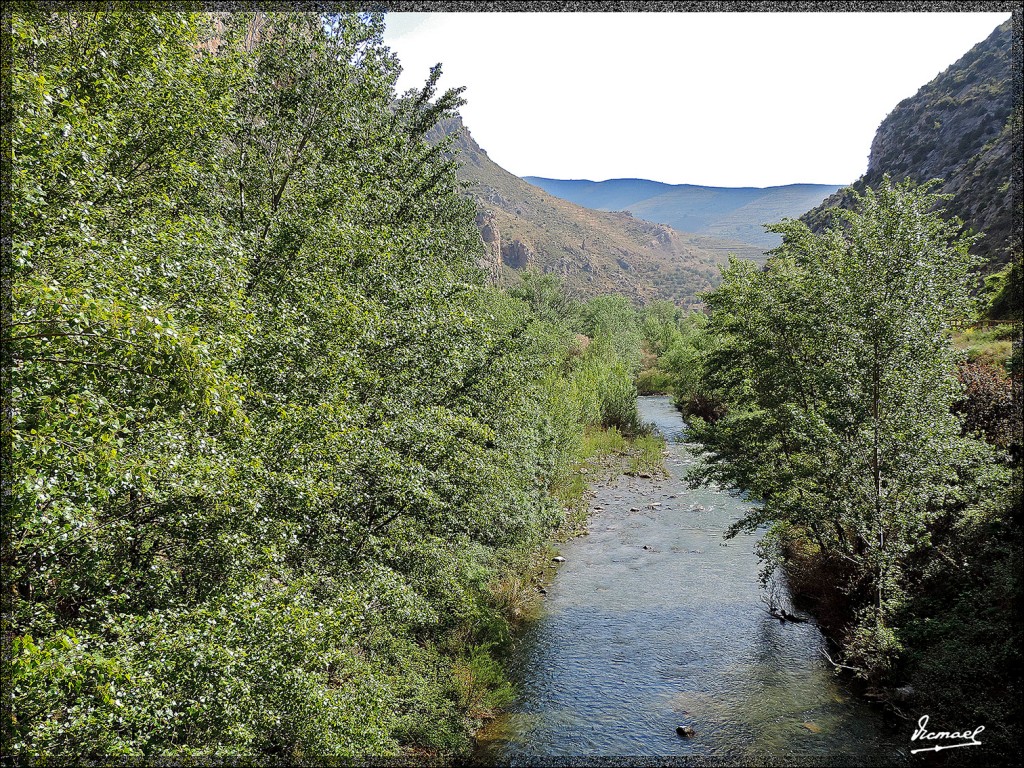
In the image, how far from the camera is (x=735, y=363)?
21203 mm

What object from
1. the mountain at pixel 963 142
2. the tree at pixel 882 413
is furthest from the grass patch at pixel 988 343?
the mountain at pixel 963 142

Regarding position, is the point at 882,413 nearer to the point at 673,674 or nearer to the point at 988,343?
the point at 673,674

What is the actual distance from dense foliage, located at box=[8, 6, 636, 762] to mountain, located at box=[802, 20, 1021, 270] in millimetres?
53622

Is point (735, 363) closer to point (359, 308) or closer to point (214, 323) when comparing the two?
point (359, 308)

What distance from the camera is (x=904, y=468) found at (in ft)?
45.3

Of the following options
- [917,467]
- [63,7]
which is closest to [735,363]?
[917,467]

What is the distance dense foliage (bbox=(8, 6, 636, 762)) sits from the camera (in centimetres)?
559

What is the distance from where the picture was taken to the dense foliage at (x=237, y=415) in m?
5.59

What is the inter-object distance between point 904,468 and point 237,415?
1478 cm

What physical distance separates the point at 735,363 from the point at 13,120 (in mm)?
20443

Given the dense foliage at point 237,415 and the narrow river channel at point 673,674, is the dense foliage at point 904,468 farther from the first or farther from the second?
the dense foliage at point 237,415

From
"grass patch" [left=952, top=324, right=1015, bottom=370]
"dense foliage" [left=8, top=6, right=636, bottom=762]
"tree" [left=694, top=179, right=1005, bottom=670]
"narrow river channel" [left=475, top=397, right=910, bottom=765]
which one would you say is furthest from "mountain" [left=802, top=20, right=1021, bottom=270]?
"dense foliage" [left=8, top=6, right=636, bottom=762]

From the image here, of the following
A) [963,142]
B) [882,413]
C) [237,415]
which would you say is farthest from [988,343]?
[963,142]

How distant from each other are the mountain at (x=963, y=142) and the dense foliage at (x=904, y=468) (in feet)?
142
